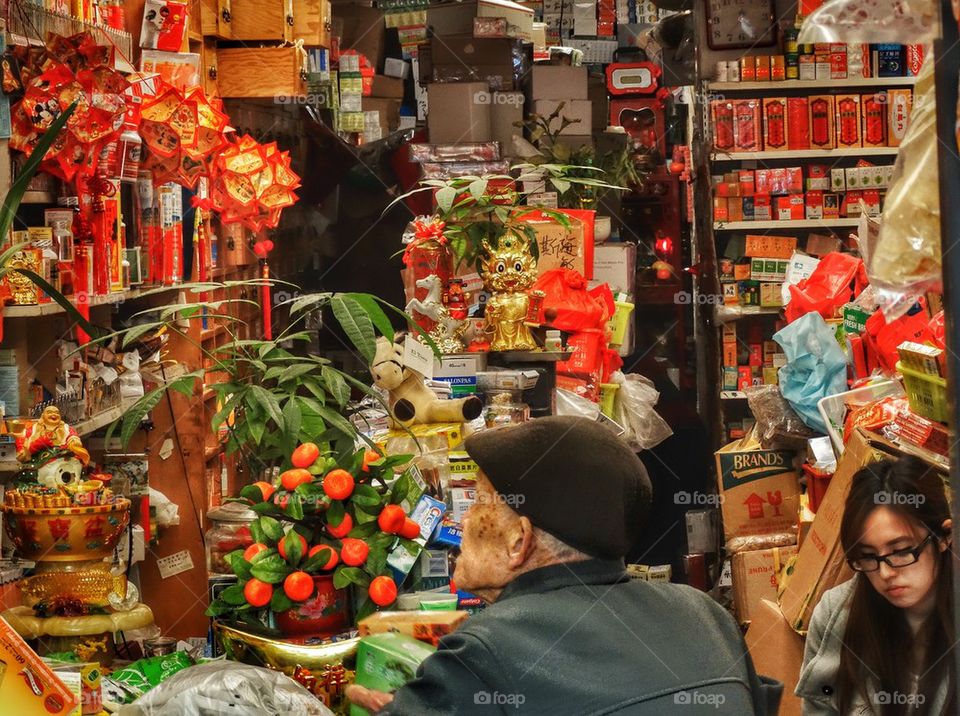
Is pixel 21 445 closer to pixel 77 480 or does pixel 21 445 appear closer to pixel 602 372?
pixel 77 480

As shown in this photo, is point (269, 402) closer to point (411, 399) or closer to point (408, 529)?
point (408, 529)

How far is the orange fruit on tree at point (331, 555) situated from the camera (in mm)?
2656

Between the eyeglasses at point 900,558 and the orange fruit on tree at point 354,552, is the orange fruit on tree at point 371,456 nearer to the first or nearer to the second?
the orange fruit on tree at point 354,552

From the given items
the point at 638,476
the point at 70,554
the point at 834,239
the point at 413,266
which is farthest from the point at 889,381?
the point at 834,239

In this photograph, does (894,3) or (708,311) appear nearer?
(894,3)

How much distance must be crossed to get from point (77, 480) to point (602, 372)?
3178 millimetres

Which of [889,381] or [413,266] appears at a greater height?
[413,266]

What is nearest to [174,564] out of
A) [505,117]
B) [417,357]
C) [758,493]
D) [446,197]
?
[417,357]

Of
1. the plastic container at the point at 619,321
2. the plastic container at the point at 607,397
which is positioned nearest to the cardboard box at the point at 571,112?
the plastic container at the point at 619,321

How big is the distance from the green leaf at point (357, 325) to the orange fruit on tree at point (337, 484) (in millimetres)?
360

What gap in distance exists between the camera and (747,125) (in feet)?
22.8

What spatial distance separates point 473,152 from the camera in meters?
7.04

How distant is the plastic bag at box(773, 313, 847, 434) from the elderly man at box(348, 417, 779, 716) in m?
2.69

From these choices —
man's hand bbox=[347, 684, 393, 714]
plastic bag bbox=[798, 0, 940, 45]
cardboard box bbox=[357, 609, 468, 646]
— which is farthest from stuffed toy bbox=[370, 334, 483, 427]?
plastic bag bbox=[798, 0, 940, 45]
